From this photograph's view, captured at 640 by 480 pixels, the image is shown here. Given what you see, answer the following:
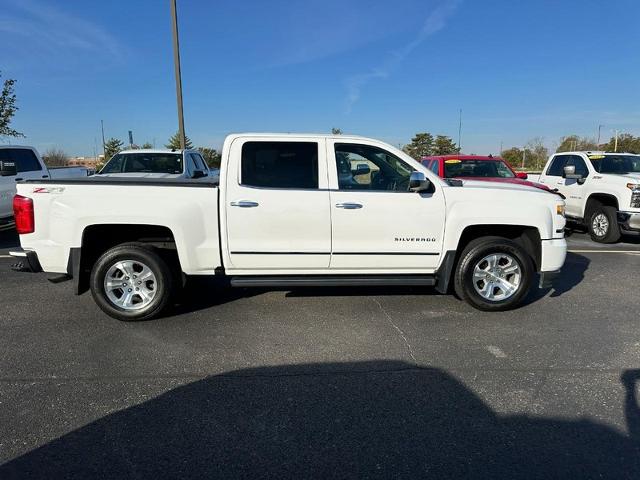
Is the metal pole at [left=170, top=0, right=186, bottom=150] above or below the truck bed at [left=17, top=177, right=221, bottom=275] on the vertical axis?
above

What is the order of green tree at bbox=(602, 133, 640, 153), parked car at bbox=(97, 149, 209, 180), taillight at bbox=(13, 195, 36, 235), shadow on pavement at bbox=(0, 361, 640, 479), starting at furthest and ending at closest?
green tree at bbox=(602, 133, 640, 153), parked car at bbox=(97, 149, 209, 180), taillight at bbox=(13, 195, 36, 235), shadow on pavement at bbox=(0, 361, 640, 479)

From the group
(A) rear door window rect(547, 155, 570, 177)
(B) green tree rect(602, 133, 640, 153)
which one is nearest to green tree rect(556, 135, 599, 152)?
(B) green tree rect(602, 133, 640, 153)

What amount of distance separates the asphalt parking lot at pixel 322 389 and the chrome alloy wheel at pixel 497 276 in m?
0.26

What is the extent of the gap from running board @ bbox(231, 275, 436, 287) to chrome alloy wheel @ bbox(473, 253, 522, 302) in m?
0.54

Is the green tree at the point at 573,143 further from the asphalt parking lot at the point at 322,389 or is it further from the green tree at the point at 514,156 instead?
the asphalt parking lot at the point at 322,389

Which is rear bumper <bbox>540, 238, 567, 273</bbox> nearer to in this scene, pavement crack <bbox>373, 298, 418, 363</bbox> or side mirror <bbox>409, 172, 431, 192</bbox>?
side mirror <bbox>409, 172, 431, 192</bbox>

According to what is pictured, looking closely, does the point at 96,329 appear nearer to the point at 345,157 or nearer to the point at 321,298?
the point at 321,298

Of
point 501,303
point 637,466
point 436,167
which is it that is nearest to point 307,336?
point 501,303

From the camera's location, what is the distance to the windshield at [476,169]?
10.1 meters

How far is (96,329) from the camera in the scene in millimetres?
4402

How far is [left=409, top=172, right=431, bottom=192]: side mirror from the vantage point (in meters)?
4.47

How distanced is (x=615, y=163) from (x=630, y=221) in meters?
1.84

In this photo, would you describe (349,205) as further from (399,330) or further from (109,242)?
(109,242)

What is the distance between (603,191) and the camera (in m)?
9.20
